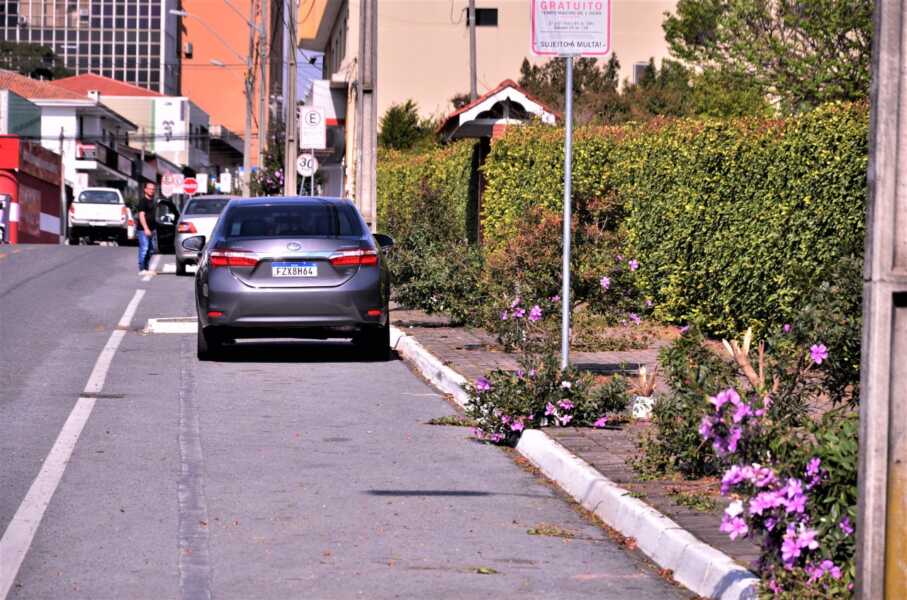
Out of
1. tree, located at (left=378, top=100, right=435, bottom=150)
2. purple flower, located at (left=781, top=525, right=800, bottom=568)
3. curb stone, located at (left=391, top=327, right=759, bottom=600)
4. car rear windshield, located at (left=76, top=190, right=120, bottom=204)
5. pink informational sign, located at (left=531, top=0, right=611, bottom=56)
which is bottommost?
curb stone, located at (left=391, top=327, right=759, bottom=600)

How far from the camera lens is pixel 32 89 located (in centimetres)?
9919

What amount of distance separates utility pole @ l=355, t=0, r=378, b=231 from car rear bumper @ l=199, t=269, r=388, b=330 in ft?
33.3

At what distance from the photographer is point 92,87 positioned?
130250mm

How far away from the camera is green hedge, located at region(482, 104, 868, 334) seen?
46.4 feet

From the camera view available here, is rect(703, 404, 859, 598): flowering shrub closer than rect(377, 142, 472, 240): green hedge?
Yes

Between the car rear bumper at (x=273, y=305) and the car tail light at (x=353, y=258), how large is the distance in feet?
0.80

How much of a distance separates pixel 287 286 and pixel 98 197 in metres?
42.1

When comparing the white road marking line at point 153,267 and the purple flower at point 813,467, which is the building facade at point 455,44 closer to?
the white road marking line at point 153,267

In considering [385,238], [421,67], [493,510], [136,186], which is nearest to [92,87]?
[136,186]

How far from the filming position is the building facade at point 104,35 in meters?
165

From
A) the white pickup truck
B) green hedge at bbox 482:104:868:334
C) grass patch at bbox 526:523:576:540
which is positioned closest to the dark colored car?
green hedge at bbox 482:104:868:334

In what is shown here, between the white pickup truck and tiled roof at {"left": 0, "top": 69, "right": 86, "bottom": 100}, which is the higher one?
Result: tiled roof at {"left": 0, "top": 69, "right": 86, "bottom": 100}

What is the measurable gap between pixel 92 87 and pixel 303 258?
11985cm

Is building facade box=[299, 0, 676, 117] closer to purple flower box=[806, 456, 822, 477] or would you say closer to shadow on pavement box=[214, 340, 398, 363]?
shadow on pavement box=[214, 340, 398, 363]
